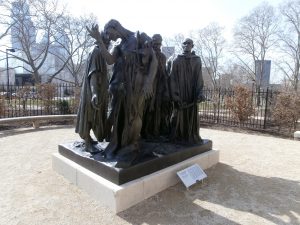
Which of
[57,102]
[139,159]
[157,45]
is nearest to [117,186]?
[139,159]

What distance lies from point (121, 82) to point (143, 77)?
31 centimetres

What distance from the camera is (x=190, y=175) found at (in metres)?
3.93

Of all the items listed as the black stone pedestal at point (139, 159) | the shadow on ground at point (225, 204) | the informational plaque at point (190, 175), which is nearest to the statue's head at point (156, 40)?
the black stone pedestal at point (139, 159)

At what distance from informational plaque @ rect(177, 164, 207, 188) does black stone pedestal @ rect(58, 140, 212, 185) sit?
25 cm

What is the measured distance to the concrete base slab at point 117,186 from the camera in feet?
10.5

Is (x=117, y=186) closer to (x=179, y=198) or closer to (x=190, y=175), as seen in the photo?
(x=179, y=198)

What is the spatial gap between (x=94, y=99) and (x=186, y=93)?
189cm

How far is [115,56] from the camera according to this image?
376 centimetres

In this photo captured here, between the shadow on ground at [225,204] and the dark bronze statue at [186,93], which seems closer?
the shadow on ground at [225,204]

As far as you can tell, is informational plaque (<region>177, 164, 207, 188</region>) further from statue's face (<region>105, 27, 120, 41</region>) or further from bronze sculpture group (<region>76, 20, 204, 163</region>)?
statue's face (<region>105, 27, 120, 41</region>)

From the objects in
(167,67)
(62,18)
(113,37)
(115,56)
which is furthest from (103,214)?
(62,18)

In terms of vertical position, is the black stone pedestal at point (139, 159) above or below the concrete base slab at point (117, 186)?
above

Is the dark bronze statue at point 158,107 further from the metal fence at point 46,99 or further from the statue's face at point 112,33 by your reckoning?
the metal fence at point 46,99

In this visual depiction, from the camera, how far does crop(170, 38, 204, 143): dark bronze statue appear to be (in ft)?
15.5
